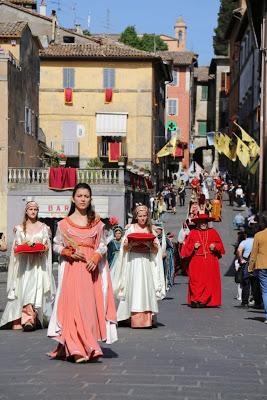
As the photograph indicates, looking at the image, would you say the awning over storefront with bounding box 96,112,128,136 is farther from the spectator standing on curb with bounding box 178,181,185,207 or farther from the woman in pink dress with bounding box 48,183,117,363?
the woman in pink dress with bounding box 48,183,117,363

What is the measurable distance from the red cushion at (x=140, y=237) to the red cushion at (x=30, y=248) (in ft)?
4.40

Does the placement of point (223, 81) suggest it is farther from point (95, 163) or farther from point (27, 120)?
point (27, 120)

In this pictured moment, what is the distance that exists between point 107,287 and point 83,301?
406mm

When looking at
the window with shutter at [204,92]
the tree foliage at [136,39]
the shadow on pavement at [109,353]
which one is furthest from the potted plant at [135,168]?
the window with shutter at [204,92]

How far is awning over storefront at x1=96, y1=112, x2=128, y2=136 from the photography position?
67.8 metres

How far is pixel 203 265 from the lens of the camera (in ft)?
61.4

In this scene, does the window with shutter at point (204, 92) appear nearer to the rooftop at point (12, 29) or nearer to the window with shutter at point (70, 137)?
the window with shutter at point (70, 137)

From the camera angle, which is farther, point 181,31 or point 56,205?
point 181,31

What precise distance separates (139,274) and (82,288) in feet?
14.6

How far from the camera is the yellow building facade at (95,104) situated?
6819cm

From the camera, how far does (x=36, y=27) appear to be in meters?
71.9

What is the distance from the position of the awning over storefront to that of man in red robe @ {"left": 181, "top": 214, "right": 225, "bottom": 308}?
4924 centimetres

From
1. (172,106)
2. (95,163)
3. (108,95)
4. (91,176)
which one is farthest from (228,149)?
(172,106)

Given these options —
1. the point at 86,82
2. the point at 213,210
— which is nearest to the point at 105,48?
the point at 86,82
